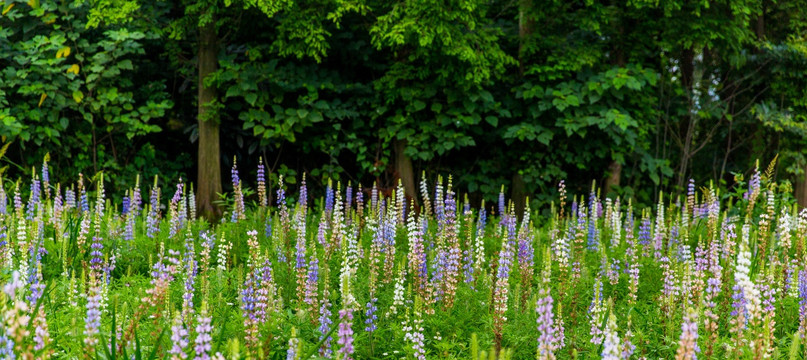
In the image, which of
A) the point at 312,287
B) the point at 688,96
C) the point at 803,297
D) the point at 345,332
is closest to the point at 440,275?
the point at 312,287

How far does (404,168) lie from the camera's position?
11297mm

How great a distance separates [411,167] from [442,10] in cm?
292

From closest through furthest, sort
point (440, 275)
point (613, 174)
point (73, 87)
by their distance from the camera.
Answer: point (440, 275)
point (73, 87)
point (613, 174)

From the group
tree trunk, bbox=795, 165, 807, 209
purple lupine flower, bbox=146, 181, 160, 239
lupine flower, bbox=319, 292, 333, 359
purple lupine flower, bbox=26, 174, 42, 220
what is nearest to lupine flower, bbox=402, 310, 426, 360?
lupine flower, bbox=319, 292, 333, 359

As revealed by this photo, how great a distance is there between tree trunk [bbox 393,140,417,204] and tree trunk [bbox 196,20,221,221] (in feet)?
8.61

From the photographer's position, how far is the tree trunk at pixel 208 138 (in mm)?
10352

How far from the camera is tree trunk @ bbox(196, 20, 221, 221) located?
10352 mm

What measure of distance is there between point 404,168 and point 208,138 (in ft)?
9.38

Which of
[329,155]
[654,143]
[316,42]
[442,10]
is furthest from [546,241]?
[654,143]

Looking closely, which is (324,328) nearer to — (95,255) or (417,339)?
(417,339)

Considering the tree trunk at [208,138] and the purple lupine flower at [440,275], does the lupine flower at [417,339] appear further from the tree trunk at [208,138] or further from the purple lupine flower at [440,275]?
the tree trunk at [208,138]

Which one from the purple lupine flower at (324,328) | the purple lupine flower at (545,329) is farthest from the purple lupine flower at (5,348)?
the purple lupine flower at (545,329)

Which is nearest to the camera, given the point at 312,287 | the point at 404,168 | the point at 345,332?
the point at 345,332

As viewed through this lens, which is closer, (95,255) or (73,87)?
(95,255)
